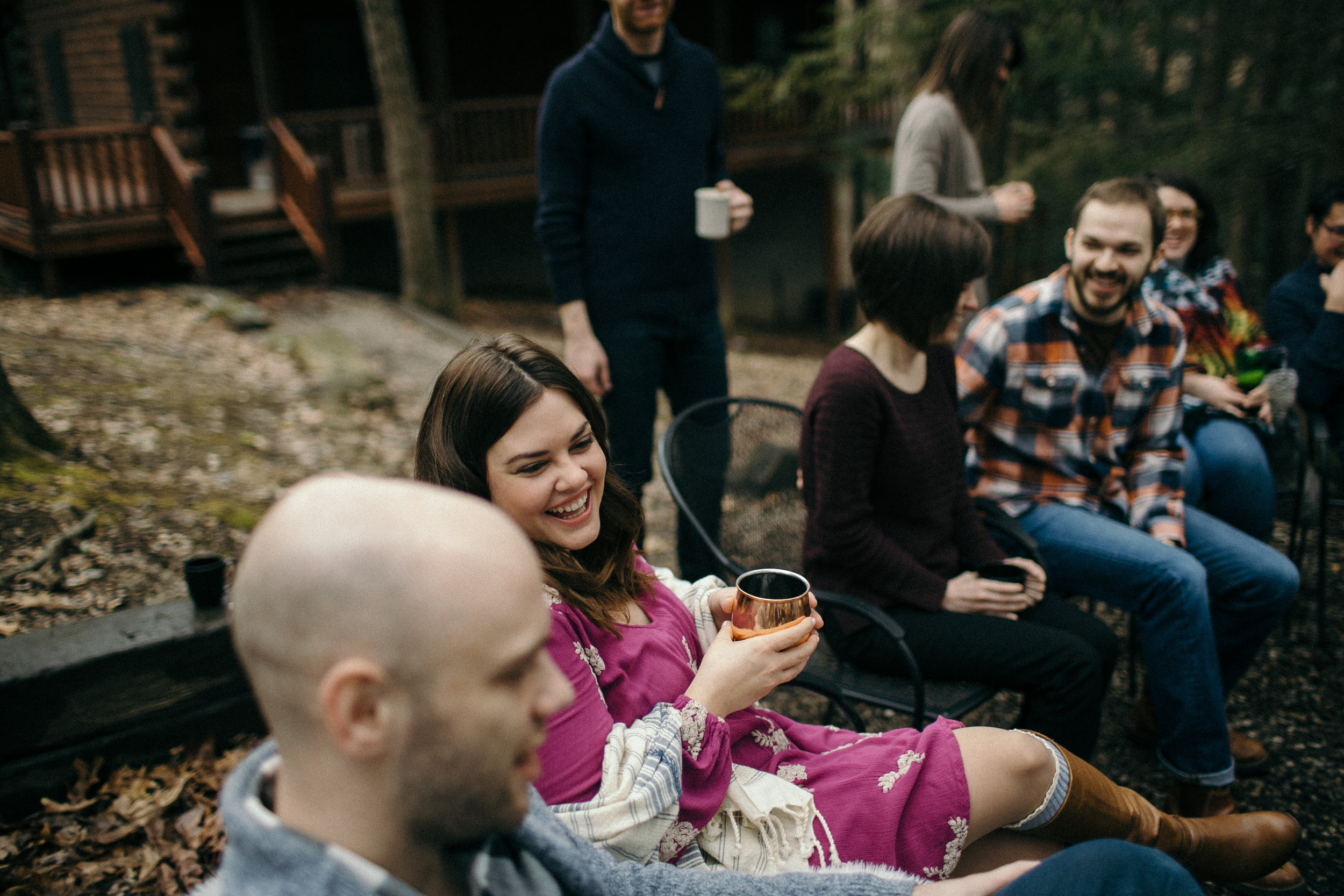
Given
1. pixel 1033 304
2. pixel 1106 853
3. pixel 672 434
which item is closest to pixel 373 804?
pixel 1106 853

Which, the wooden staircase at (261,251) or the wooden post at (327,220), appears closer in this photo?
the wooden staircase at (261,251)

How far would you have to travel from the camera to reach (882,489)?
2.26 metres

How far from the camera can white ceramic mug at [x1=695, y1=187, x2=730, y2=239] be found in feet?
9.41

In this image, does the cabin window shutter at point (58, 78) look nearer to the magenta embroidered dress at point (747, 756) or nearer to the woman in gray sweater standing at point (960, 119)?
the woman in gray sweater standing at point (960, 119)

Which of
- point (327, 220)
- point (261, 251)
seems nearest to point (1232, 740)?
point (327, 220)

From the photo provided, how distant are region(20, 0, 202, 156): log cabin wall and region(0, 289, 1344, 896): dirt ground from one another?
170 inches

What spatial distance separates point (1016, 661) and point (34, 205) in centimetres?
935

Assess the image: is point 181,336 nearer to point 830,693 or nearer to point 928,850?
point 830,693

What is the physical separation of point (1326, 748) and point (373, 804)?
3.00 m

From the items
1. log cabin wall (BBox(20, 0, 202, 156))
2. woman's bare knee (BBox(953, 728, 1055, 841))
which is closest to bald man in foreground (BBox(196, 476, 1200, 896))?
woman's bare knee (BBox(953, 728, 1055, 841))

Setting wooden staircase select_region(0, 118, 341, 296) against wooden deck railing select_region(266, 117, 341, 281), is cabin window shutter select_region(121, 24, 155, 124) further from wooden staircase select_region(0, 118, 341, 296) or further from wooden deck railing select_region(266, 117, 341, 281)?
wooden deck railing select_region(266, 117, 341, 281)

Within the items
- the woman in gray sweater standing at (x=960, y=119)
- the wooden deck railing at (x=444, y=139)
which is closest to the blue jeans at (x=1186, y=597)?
the woman in gray sweater standing at (x=960, y=119)

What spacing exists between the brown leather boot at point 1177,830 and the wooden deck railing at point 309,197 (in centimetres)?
932

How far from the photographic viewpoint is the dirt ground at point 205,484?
2531mm
